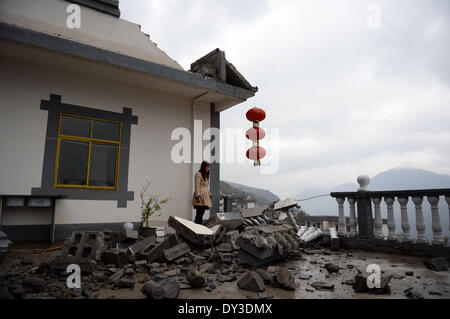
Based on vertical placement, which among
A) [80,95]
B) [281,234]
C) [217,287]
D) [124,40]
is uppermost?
[124,40]

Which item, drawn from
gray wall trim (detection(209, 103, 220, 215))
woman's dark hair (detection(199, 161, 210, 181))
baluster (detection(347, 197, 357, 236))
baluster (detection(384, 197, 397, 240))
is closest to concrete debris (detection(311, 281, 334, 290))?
baluster (detection(384, 197, 397, 240))

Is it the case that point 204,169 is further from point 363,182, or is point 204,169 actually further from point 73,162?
point 363,182

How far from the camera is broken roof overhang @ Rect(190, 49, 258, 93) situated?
8.13 metres

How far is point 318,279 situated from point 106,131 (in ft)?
19.2

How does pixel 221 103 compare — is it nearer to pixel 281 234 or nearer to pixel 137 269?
pixel 281 234

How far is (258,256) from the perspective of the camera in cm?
393

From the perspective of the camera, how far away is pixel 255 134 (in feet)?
26.3

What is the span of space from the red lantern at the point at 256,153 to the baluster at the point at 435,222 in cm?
404

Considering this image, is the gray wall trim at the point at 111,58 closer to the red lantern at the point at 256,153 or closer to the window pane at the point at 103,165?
the red lantern at the point at 256,153

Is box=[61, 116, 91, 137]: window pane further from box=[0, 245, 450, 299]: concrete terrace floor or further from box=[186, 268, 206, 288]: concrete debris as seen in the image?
box=[186, 268, 206, 288]: concrete debris

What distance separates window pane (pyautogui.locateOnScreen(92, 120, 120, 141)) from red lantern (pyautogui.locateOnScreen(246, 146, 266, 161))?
11.9 feet

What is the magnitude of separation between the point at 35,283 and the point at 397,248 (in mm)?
5997

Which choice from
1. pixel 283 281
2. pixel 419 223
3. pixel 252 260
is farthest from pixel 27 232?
pixel 419 223
